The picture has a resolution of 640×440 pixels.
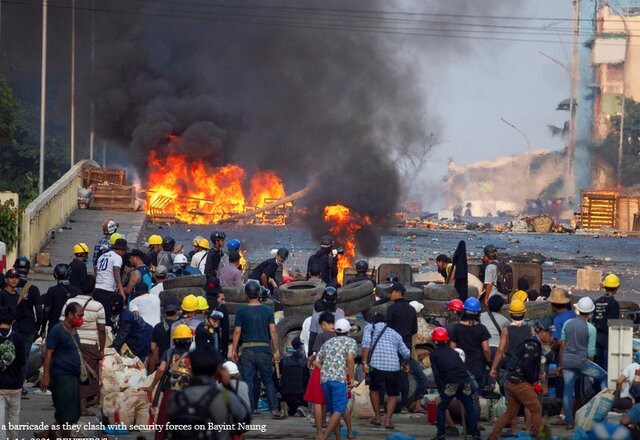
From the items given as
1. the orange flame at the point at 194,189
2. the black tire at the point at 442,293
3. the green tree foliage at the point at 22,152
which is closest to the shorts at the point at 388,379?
the black tire at the point at 442,293

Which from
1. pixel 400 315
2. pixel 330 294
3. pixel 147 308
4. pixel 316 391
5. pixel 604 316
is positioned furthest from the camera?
pixel 147 308

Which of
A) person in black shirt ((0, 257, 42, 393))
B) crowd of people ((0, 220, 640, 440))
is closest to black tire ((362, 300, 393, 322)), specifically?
crowd of people ((0, 220, 640, 440))

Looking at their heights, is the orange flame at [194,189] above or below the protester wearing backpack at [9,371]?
above

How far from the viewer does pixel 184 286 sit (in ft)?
52.4

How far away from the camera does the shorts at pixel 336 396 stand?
10727 millimetres

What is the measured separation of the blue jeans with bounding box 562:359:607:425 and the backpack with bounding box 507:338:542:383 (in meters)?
1.13

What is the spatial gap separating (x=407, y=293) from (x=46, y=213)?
41.0 ft

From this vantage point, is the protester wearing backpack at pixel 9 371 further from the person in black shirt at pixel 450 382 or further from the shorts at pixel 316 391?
the person in black shirt at pixel 450 382

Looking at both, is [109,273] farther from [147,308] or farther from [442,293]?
[442,293]

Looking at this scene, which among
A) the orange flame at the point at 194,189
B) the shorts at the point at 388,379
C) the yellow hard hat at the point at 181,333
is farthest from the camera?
the orange flame at the point at 194,189

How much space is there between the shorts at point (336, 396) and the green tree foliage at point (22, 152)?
83.4 ft

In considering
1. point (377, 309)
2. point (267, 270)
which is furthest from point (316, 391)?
point (267, 270)

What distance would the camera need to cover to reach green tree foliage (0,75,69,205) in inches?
1626

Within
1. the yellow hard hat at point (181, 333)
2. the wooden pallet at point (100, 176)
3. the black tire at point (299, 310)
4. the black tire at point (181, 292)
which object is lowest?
the black tire at point (299, 310)
